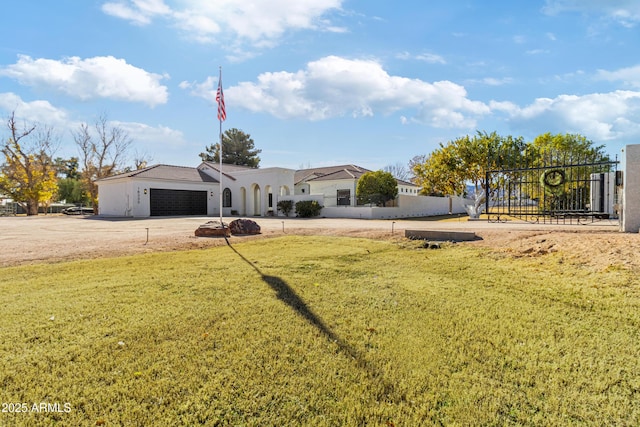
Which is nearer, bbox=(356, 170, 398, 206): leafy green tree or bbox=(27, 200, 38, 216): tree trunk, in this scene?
bbox=(356, 170, 398, 206): leafy green tree

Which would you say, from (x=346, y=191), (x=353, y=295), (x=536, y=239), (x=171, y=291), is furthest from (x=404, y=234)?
(x=346, y=191)

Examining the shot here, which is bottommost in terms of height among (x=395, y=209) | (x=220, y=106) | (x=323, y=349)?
(x=323, y=349)

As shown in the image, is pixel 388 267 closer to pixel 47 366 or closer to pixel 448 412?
pixel 448 412

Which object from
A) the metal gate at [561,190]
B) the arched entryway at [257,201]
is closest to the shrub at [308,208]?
the arched entryway at [257,201]

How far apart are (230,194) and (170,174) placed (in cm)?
540

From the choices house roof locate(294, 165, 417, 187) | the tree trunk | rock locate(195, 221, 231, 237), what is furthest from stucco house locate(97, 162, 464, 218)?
rock locate(195, 221, 231, 237)

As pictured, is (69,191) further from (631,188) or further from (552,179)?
(631,188)

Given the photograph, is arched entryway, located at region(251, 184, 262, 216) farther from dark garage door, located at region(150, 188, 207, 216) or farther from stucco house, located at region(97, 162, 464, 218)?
dark garage door, located at region(150, 188, 207, 216)

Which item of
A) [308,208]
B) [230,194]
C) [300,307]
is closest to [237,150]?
[230,194]

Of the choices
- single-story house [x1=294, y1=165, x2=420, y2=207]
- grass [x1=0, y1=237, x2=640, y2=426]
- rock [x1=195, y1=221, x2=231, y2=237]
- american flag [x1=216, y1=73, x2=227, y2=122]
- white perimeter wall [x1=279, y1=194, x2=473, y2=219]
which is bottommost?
grass [x1=0, y1=237, x2=640, y2=426]

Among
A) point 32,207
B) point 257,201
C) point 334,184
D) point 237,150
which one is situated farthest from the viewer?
point 237,150

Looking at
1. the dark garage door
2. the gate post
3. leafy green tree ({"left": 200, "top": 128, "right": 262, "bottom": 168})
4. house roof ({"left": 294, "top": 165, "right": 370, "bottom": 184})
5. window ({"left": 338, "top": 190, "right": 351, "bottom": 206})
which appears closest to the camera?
the gate post

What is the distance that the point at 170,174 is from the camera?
97.6 ft

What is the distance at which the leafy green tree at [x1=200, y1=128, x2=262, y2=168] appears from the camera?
49.8 metres
